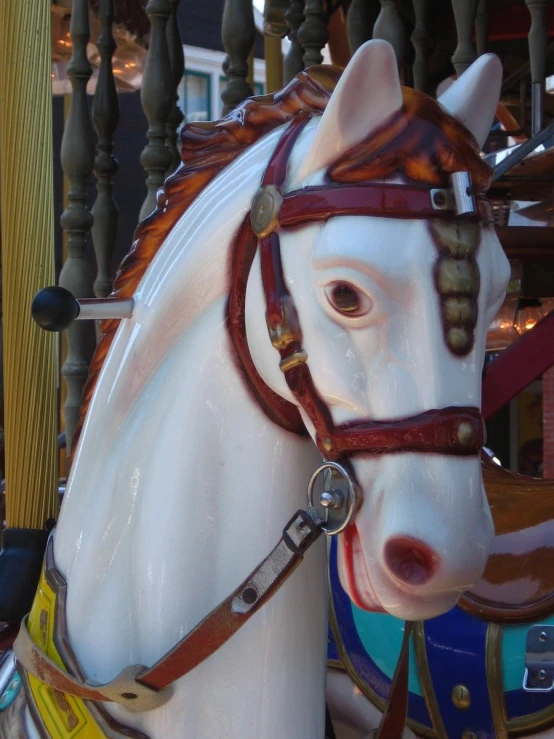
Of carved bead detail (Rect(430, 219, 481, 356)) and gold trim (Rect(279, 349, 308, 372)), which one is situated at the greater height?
carved bead detail (Rect(430, 219, 481, 356))

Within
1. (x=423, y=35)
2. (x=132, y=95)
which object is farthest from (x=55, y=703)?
(x=132, y=95)

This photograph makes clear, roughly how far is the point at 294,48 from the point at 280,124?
1.42m

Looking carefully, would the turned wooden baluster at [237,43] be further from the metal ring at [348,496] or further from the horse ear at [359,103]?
the metal ring at [348,496]

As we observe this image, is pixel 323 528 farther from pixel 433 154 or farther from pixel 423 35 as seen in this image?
pixel 423 35

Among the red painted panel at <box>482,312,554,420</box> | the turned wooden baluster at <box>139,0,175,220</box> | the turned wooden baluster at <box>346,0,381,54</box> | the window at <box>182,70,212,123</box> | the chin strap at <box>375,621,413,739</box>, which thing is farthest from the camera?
the window at <box>182,70,212,123</box>

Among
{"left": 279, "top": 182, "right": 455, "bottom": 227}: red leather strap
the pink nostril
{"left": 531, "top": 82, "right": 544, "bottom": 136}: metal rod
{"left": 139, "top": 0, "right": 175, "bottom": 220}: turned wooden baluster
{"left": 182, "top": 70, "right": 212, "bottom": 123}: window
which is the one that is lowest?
the pink nostril

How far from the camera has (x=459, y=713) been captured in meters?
1.52

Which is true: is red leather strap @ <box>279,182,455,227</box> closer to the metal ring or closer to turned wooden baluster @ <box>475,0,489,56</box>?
the metal ring

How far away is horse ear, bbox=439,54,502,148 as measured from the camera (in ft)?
3.32

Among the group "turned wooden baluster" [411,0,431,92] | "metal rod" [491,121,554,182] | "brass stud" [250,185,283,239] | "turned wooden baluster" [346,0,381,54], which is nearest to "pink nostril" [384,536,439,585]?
"brass stud" [250,185,283,239]

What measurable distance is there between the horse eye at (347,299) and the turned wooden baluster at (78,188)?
1.31 m

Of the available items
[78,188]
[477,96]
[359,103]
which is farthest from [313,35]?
[359,103]

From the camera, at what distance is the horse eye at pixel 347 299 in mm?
884

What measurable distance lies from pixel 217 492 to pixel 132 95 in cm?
708
